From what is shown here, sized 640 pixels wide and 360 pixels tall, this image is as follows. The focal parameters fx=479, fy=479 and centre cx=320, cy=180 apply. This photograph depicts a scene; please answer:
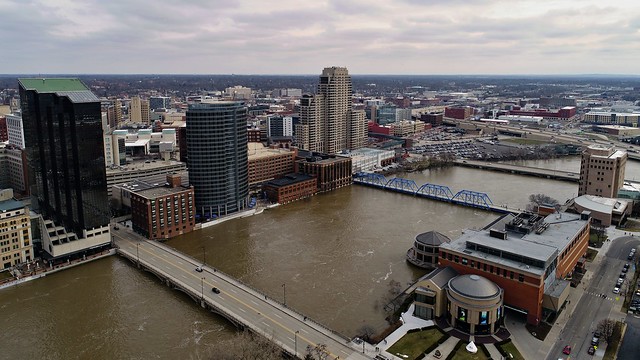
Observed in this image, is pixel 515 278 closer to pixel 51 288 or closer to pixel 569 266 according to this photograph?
Result: pixel 569 266

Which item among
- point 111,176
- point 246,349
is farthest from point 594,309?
point 111,176

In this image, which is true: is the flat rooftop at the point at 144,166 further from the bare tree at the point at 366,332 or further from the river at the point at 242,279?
the bare tree at the point at 366,332

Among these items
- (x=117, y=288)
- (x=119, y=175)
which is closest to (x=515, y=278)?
(x=117, y=288)

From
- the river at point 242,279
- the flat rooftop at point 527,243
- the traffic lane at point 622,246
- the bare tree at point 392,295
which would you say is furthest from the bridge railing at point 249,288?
the traffic lane at point 622,246

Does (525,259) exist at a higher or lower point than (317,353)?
higher

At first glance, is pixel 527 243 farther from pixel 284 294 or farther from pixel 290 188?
pixel 290 188
